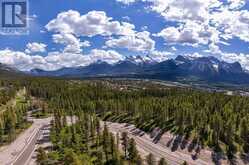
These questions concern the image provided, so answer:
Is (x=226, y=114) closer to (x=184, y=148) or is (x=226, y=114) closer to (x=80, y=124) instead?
(x=184, y=148)

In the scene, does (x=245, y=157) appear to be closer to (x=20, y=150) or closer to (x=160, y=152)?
(x=160, y=152)

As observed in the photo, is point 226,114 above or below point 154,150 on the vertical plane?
above

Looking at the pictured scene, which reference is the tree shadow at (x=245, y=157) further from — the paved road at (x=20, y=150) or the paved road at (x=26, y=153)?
the paved road at (x=20, y=150)

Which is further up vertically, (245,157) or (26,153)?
(26,153)

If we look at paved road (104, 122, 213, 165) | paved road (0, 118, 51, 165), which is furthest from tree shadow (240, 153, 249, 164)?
paved road (0, 118, 51, 165)

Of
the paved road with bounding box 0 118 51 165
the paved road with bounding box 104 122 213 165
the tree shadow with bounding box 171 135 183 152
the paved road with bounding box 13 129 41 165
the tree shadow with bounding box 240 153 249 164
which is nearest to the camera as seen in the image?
the paved road with bounding box 13 129 41 165

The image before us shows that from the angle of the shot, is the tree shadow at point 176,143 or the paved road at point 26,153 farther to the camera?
the tree shadow at point 176,143

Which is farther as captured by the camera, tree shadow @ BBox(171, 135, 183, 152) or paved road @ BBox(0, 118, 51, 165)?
tree shadow @ BBox(171, 135, 183, 152)

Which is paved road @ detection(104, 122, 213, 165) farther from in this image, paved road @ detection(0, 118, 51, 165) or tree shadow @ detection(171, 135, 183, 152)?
paved road @ detection(0, 118, 51, 165)

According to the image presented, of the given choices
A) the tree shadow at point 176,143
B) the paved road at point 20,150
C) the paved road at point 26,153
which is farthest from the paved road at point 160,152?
the paved road at point 20,150

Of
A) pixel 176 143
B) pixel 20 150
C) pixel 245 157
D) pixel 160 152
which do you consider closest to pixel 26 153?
pixel 20 150

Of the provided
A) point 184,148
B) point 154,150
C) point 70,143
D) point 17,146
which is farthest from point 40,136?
point 184,148
